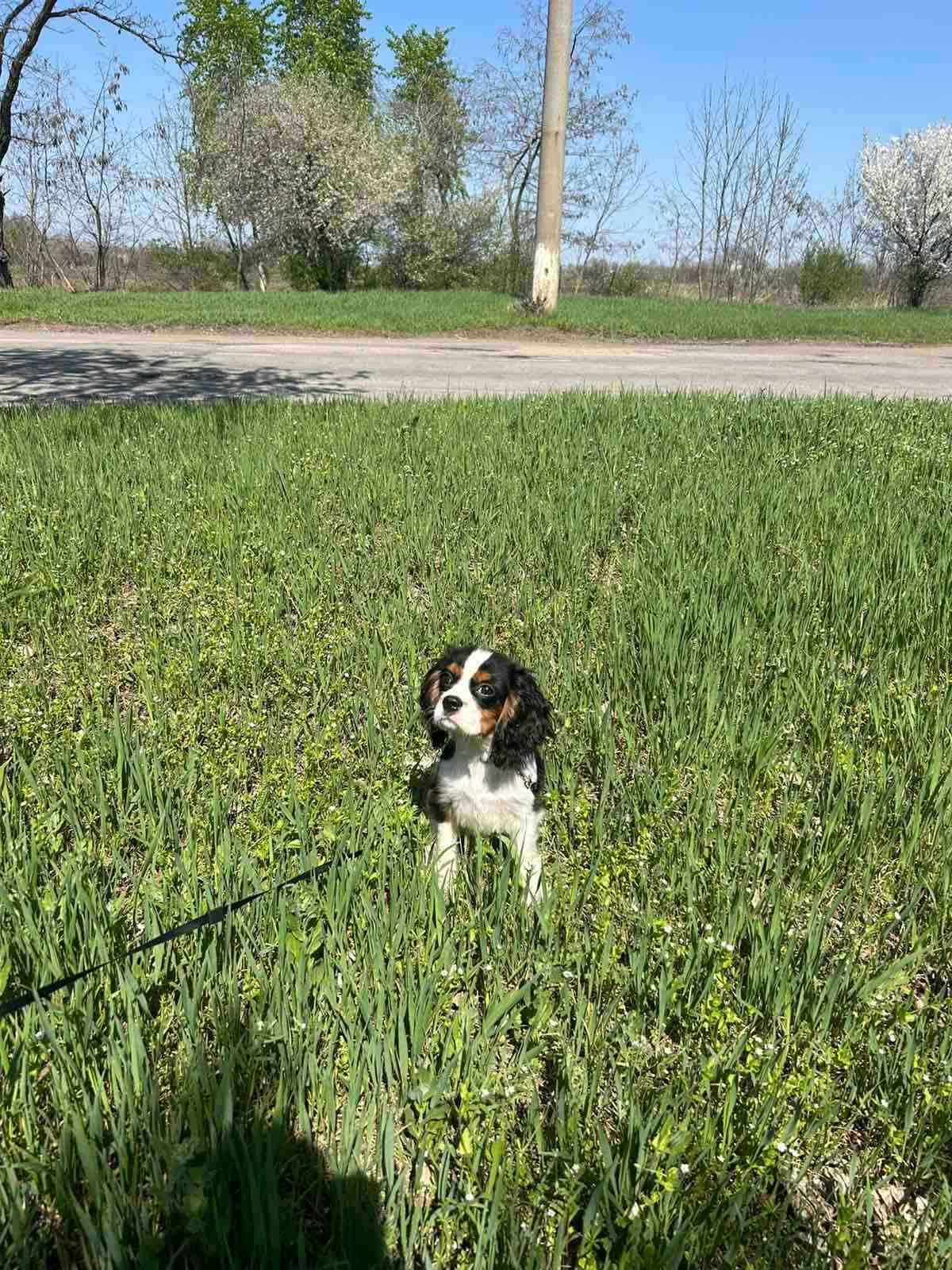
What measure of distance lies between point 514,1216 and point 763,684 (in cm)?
246

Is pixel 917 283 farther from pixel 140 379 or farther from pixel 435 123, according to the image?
pixel 140 379

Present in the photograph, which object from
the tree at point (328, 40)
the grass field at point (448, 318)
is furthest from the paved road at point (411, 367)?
the tree at point (328, 40)

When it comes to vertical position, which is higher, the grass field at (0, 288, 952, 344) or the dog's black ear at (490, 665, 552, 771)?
the grass field at (0, 288, 952, 344)

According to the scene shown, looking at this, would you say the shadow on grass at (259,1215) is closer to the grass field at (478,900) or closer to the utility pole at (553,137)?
the grass field at (478,900)

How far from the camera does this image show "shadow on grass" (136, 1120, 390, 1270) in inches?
56.8

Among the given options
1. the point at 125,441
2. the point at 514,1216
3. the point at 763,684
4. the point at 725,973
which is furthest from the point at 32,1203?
the point at 125,441

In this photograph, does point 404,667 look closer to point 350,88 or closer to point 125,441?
point 125,441

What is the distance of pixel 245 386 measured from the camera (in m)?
10.5

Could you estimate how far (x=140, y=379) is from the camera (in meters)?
11.1

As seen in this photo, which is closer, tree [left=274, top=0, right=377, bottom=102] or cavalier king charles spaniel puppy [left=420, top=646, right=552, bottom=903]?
cavalier king charles spaniel puppy [left=420, top=646, right=552, bottom=903]

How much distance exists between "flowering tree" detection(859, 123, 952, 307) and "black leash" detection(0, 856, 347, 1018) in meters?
47.2

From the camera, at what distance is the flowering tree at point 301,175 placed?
40.3 meters

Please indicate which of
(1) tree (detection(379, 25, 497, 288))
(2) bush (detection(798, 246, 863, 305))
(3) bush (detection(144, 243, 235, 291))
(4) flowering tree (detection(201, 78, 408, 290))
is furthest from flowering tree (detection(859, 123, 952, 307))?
(3) bush (detection(144, 243, 235, 291))

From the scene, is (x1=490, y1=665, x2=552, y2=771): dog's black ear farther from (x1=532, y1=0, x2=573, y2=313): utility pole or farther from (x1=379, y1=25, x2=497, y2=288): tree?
(x1=379, y1=25, x2=497, y2=288): tree
